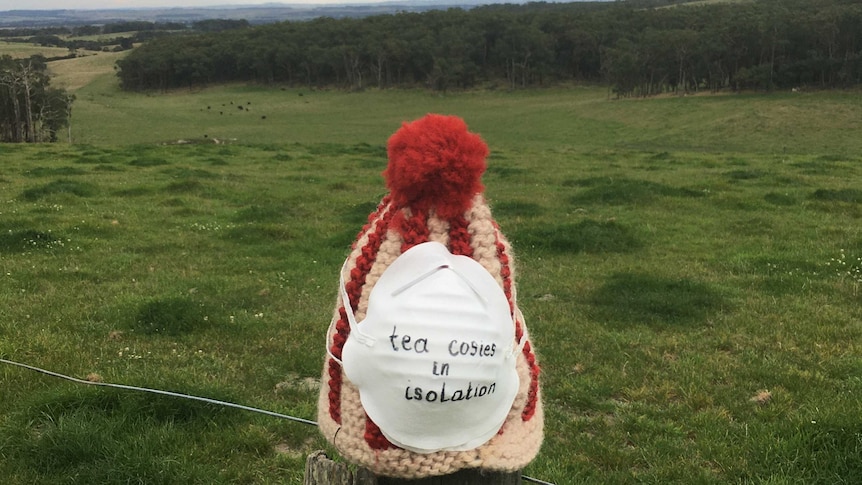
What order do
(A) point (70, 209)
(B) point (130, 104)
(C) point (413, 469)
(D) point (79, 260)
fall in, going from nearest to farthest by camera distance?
(C) point (413, 469) → (D) point (79, 260) → (A) point (70, 209) → (B) point (130, 104)

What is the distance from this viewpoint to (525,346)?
9.12 ft

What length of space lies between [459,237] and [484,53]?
384ft

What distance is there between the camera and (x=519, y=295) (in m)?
9.84

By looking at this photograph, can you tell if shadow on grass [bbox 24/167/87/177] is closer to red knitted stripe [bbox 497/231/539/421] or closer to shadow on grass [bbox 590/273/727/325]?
shadow on grass [bbox 590/273/727/325]

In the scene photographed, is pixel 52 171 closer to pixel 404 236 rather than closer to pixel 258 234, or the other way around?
pixel 258 234

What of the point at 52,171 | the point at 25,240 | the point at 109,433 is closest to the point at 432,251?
the point at 109,433

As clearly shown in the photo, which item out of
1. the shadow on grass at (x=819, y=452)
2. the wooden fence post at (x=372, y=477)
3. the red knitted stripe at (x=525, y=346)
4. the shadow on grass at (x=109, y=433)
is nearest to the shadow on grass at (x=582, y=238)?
the shadow on grass at (x=819, y=452)

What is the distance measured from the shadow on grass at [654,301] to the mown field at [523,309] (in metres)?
0.04

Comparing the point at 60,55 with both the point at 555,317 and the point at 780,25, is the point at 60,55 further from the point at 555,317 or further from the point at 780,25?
the point at 555,317

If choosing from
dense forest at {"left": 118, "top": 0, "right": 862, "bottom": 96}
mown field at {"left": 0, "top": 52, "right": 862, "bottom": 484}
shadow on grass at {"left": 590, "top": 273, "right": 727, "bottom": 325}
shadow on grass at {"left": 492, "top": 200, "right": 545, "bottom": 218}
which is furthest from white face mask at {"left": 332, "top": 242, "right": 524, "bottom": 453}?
dense forest at {"left": 118, "top": 0, "right": 862, "bottom": 96}

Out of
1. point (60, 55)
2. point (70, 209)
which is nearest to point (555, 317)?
point (70, 209)

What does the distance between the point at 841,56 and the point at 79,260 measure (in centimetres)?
8162

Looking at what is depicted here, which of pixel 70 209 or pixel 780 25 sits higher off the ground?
pixel 780 25

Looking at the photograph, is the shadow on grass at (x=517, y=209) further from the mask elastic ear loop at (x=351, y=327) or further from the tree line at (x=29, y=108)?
the tree line at (x=29, y=108)
